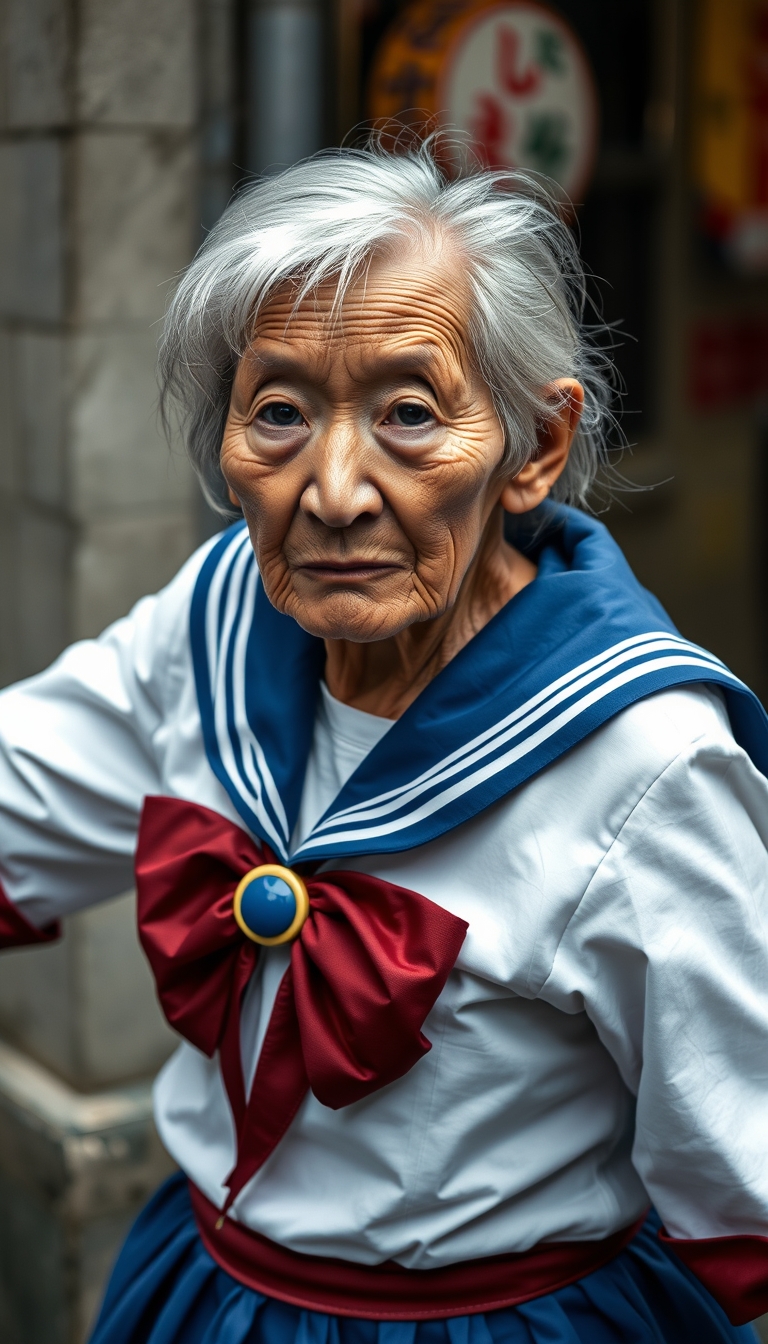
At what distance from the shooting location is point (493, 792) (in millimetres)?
1515

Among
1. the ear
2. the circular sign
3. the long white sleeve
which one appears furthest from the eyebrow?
the circular sign

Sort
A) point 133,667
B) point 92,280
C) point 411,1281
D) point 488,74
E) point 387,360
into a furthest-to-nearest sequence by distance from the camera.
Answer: point 488,74
point 92,280
point 133,667
point 411,1281
point 387,360

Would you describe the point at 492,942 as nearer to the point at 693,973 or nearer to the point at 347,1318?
the point at 693,973

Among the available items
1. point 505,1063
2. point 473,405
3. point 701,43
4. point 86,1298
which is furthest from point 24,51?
point 701,43

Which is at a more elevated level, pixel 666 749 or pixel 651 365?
pixel 666 749

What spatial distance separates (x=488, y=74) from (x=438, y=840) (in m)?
2.48

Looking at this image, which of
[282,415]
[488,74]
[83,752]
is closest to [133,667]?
[83,752]

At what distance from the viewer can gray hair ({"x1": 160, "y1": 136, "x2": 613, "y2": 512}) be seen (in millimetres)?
1431

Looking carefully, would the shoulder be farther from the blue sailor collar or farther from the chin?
the chin

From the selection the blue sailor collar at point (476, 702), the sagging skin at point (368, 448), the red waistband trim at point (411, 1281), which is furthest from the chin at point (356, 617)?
the red waistband trim at point (411, 1281)

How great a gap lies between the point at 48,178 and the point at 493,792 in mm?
1874

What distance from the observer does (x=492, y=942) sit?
1.52m

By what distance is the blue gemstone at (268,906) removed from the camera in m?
1.60

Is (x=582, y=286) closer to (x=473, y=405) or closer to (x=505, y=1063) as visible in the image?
(x=473, y=405)
